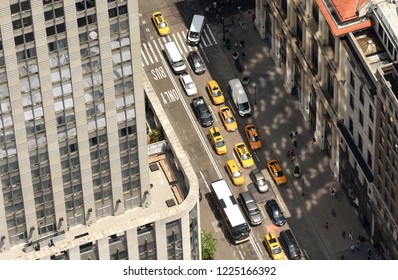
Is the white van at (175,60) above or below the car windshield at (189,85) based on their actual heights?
above

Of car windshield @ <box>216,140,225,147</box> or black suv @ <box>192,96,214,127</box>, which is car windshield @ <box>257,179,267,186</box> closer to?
car windshield @ <box>216,140,225,147</box>

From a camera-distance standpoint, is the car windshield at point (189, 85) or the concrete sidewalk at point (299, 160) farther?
the car windshield at point (189, 85)

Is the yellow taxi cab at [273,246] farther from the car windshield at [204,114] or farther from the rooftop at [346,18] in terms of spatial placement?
the rooftop at [346,18]

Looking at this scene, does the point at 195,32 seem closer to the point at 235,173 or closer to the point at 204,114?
the point at 204,114

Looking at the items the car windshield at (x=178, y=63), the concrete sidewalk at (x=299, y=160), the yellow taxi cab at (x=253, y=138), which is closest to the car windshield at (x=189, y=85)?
the car windshield at (x=178, y=63)

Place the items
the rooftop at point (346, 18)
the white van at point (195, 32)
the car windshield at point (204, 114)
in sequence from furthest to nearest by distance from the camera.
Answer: the white van at point (195, 32) → the car windshield at point (204, 114) → the rooftop at point (346, 18)
